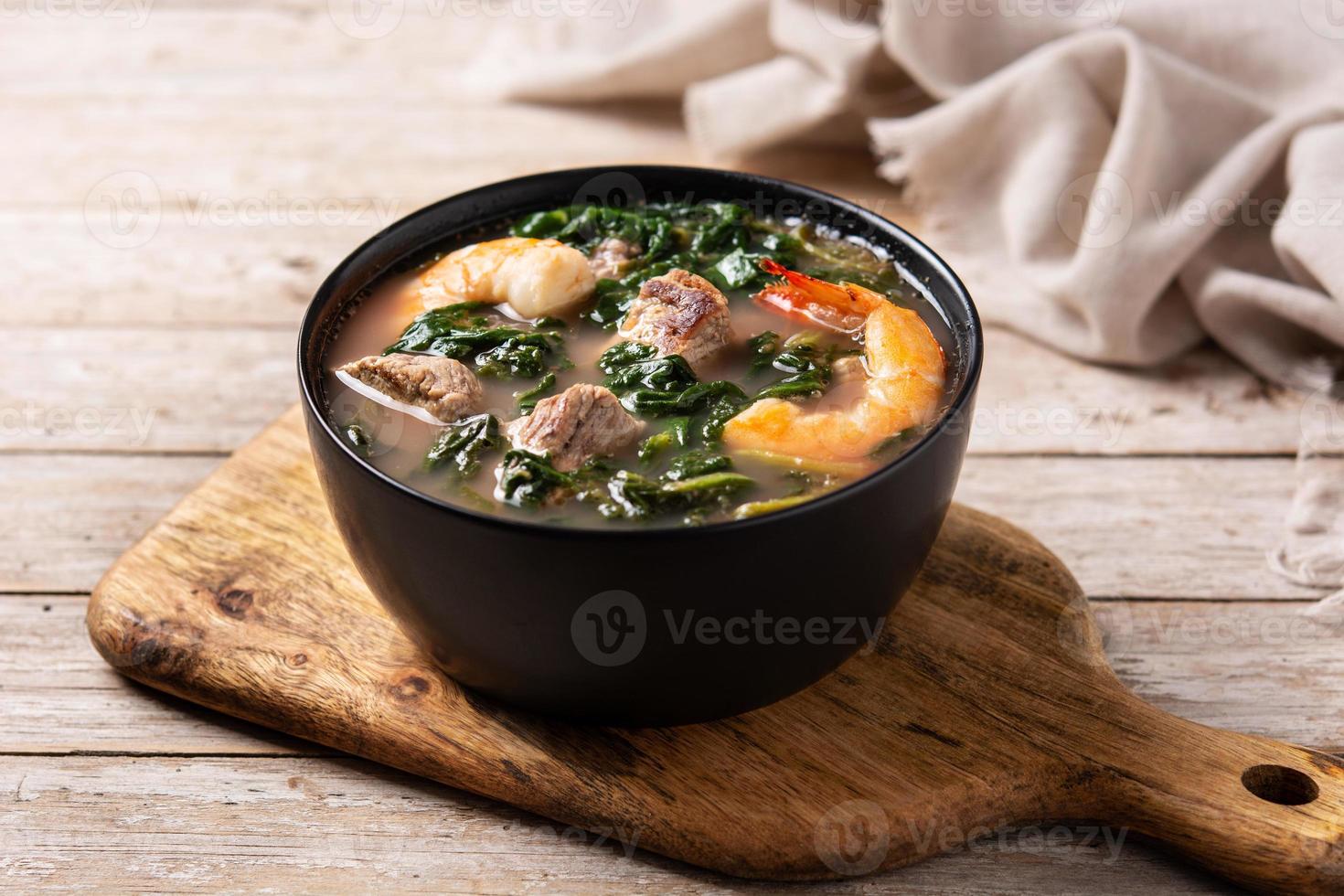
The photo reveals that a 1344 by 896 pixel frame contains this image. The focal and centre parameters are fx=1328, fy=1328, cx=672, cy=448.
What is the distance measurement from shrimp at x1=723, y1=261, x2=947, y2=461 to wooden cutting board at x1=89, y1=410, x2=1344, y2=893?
19.8 inches

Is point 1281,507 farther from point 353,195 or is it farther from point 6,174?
point 6,174

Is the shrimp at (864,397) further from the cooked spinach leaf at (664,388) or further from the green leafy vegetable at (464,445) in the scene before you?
the green leafy vegetable at (464,445)

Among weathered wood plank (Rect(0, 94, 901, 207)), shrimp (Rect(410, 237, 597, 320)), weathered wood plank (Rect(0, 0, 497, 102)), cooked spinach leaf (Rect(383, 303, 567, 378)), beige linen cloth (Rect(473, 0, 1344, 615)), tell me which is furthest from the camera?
weathered wood plank (Rect(0, 0, 497, 102))

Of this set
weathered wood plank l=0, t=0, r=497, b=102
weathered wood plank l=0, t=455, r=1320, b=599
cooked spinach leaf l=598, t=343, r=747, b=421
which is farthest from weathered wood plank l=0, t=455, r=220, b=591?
weathered wood plank l=0, t=0, r=497, b=102

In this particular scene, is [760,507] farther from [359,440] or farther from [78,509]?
[78,509]

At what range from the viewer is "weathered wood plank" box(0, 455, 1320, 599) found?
10.7 ft

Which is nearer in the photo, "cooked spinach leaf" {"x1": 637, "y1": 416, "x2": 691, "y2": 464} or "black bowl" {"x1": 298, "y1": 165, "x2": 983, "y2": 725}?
"black bowl" {"x1": 298, "y1": 165, "x2": 983, "y2": 725}

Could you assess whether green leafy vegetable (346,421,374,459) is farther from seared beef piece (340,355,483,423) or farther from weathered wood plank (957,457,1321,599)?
weathered wood plank (957,457,1321,599)

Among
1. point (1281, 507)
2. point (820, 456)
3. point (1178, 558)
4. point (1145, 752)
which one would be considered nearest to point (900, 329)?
point (820, 456)

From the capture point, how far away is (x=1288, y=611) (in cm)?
316

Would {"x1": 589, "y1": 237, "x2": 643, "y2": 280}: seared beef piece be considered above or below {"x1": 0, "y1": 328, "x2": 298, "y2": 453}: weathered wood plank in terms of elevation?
above

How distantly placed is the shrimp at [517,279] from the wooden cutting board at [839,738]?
2.21 feet

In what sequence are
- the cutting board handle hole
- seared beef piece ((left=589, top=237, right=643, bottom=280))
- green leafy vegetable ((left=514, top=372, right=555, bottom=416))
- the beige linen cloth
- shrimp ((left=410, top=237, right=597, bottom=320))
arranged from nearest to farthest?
the cutting board handle hole, green leafy vegetable ((left=514, top=372, right=555, bottom=416)), shrimp ((left=410, top=237, right=597, bottom=320)), seared beef piece ((left=589, top=237, right=643, bottom=280)), the beige linen cloth

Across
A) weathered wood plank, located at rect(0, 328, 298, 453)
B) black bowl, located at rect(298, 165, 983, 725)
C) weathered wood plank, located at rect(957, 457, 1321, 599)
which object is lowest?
weathered wood plank, located at rect(0, 328, 298, 453)
